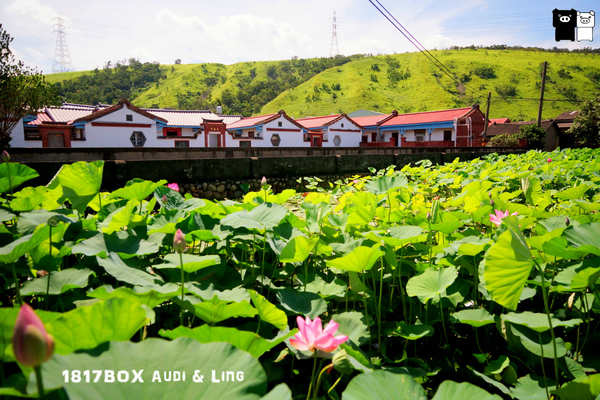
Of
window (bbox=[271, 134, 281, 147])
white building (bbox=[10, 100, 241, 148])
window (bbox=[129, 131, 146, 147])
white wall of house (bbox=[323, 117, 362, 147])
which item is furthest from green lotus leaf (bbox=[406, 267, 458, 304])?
white wall of house (bbox=[323, 117, 362, 147])

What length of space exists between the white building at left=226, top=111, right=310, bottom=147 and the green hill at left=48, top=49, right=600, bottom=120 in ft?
92.5

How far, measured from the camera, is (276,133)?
75.1 feet

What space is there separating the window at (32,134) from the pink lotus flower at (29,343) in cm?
2050

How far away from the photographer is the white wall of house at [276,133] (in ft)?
73.7

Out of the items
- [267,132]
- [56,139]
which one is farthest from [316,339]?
[267,132]

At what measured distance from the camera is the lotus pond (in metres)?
0.52

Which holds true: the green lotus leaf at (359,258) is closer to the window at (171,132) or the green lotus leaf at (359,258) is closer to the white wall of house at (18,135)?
the white wall of house at (18,135)

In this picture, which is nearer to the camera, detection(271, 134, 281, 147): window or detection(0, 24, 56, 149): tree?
detection(0, 24, 56, 149): tree

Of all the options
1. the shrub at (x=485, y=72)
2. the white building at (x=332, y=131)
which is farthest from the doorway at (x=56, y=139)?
the shrub at (x=485, y=72)

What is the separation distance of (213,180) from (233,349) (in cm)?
539

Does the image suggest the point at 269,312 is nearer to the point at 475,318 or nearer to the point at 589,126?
the point at 475,318

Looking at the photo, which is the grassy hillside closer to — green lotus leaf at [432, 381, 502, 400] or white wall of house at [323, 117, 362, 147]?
white wall of house at [323, 117, 362, 147]

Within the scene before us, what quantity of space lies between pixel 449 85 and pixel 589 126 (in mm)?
38680

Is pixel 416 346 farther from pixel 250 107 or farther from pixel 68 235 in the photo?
pixel 250 107
